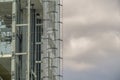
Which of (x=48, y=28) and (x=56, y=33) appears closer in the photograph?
(x=48, y=28)

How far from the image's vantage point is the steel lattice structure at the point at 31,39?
45188 millimetres

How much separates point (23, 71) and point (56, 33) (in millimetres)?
7646

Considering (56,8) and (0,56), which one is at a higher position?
(56,8)

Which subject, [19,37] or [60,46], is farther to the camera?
[60,46]

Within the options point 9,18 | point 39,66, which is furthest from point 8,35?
point 39,66

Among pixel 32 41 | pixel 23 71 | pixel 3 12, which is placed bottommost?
pixel 23 71

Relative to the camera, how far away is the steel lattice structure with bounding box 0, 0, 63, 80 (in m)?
45.2

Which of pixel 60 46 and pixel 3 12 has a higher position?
pixel 3 12

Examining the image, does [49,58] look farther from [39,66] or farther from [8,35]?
[8,35]

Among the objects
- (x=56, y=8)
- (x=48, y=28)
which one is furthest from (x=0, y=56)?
(x=56, y=8)

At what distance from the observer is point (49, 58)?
47594 mm

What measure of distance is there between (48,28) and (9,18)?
5290 millimetres

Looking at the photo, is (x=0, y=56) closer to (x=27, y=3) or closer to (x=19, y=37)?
(x=19, y=37)

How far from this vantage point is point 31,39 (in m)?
47.2
